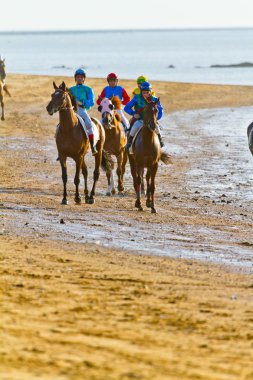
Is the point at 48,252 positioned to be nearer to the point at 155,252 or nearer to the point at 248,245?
the point at 155,252

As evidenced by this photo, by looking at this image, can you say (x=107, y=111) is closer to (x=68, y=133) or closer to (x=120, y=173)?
(x=120, y=173)

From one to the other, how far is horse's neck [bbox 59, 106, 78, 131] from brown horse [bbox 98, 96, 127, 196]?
67.2 inches

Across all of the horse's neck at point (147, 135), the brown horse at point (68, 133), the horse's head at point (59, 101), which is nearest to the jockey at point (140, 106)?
the horse's neck at point (147, 135)

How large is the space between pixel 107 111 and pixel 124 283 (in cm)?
914

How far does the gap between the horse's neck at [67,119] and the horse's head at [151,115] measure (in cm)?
140

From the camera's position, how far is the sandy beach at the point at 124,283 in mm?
8102

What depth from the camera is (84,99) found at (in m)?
19.2

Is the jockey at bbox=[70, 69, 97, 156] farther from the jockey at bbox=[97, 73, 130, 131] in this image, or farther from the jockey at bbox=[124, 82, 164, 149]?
the jockey at bbox=[97, 73, 130, 131]

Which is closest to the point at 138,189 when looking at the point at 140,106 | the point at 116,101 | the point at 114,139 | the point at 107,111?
the point at 140,106

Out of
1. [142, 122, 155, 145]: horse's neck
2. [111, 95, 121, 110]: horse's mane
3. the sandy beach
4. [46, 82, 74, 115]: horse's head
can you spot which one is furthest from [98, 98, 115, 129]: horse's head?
[142, 122, 155, 145]: horse's neck

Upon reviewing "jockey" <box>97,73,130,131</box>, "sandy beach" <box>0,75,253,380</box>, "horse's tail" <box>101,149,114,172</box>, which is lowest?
"sandy beach" <box>0,75,253,380</box>

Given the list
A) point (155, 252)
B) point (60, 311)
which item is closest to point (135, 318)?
point (60, 311)

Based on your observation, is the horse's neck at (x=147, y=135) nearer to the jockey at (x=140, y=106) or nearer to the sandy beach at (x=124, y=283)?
the jockey at (x=140, y=106)

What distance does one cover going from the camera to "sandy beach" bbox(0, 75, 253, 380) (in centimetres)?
810
